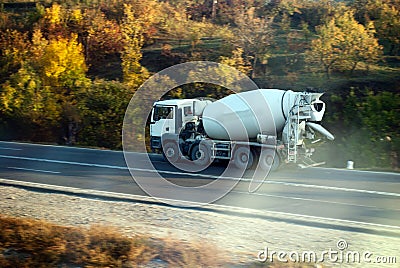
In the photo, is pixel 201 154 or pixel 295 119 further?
pixel 201 154

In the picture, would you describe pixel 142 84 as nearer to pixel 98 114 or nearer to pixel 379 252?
pixel 98 114

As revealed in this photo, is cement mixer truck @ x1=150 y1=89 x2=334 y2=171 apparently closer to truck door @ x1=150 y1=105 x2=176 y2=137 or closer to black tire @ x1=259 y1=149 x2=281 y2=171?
black tire @ x1=259 y1=149 x2=281 y2=171

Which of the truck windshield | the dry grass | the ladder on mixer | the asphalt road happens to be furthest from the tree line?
the dry grass

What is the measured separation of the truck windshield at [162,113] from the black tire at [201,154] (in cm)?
196

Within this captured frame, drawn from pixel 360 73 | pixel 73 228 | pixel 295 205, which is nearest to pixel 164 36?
pixel 360 73

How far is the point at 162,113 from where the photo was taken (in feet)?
81.7

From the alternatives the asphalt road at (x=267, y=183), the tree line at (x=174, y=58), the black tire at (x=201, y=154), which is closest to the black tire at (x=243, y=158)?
the asphalt road at (x=267, y=183)

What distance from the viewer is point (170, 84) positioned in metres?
33.1

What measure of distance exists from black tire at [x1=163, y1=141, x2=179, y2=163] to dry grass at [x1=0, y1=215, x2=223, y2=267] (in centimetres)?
1358

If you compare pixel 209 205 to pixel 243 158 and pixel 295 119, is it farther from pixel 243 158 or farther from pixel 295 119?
pixel 295 119

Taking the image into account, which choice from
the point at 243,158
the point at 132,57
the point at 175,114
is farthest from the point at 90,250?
the point at 132,57

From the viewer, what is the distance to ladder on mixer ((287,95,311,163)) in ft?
70.0

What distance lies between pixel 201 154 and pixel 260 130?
115 inches

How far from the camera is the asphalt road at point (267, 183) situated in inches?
573
